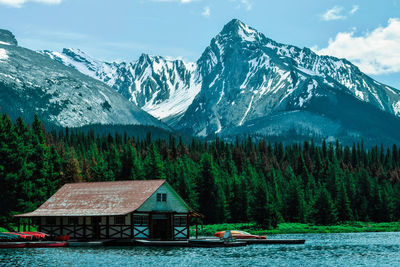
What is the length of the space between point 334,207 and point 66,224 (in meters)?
80.1

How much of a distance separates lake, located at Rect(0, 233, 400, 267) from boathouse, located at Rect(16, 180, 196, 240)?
8.14 m

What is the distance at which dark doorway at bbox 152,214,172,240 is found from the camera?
85250mm

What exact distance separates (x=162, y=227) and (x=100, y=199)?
31.7ft

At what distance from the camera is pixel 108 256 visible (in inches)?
2515

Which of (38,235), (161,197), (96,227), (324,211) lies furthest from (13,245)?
(324,211)

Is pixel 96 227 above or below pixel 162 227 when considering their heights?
above

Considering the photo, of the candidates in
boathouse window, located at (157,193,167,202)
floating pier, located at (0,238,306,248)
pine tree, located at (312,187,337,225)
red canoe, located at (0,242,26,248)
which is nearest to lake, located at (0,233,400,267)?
floating pier, located at (0,238,306,248)

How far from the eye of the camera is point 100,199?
281 ft

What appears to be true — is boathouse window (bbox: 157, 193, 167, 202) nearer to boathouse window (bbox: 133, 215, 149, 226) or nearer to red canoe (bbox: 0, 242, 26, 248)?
boathouse window (bbox: 133, 215, 149, 226)

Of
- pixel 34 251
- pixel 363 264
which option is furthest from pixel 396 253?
pixel 34 251

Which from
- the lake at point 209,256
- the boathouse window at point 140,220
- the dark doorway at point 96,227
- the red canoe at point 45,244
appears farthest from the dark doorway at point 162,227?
the red canoe at point 45,244

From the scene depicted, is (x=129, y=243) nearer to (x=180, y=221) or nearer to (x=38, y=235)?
(x=180, y=221)

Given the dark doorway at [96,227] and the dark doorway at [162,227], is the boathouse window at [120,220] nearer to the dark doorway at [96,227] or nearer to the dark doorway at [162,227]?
the dark doorway at [96,227]

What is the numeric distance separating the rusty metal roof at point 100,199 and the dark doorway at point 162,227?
14.3 ft
